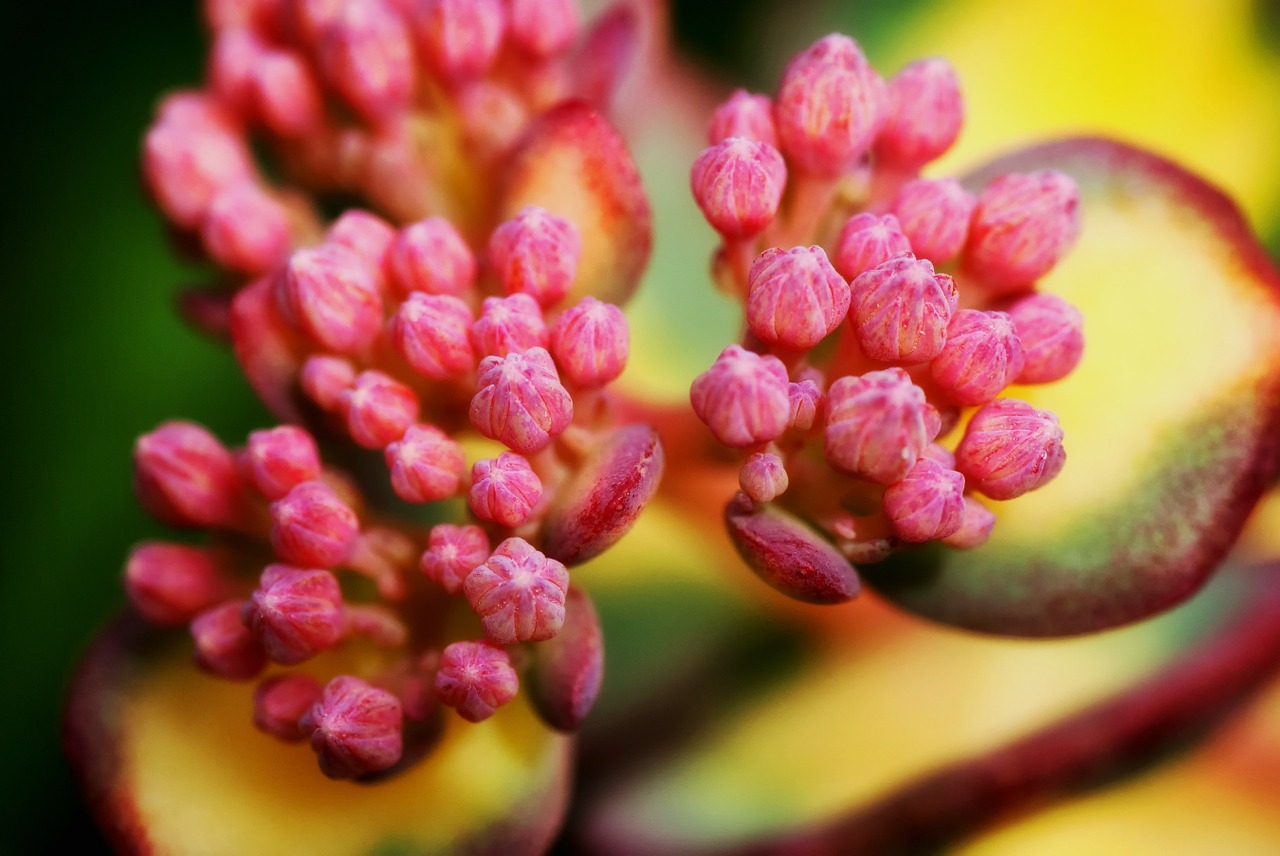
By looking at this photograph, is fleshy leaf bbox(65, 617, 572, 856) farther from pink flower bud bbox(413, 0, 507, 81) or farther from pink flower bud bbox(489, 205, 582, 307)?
pink flower bud bbox(413, 0, 507, 81)

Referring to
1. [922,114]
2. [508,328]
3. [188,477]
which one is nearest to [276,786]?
[188,477]

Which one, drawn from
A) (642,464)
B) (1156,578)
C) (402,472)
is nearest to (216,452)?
(402,472)

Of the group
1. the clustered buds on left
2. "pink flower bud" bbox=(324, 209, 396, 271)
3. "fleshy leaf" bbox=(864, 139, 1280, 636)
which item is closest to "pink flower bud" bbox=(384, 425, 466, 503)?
the clustered buds on left

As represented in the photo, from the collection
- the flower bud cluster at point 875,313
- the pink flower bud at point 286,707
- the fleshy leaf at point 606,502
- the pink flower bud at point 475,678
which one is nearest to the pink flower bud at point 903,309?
the flower bud cluster at point 875,313

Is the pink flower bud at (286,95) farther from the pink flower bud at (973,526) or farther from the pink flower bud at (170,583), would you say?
the pink flower bud at (973,526)

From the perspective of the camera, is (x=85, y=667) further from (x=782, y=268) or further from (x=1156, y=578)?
(x=1156, y=578)
